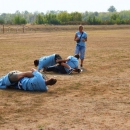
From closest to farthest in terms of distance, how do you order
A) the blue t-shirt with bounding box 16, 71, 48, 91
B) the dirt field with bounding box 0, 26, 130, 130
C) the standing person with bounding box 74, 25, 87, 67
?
the dirt field with bounding box 0, 26, 130, 130
the blue t-shirt with bounding box 16, 71, 48, 91
the standing person with bounding box 74, 25, 87, 67

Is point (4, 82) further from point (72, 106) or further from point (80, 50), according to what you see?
point (80, 50)

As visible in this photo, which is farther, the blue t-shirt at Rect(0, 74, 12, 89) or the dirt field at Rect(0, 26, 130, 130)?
the blue t-shirt at Rect(0, 74, 12, 89)

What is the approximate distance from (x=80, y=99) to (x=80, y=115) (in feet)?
4.85

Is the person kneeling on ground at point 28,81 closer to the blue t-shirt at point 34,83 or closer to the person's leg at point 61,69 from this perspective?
the blue t-shirt at point 34,83

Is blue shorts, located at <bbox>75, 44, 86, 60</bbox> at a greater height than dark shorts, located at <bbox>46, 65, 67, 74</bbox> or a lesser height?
greater

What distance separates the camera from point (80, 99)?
363 inches

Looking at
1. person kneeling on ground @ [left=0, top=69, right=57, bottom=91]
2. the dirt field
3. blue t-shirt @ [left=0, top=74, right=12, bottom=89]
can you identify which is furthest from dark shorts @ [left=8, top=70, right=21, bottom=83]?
the dirt field

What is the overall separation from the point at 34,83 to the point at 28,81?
0.52 ft

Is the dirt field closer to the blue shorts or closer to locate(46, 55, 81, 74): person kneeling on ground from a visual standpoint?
locate(46, 55, 81, 74): person kneeling on ground

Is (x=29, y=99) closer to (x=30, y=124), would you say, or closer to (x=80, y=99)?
(x=80, y=99)

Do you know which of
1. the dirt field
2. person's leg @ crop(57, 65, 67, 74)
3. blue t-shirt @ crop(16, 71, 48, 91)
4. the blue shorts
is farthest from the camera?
the blue shorts

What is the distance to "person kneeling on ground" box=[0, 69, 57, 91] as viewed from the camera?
9.84m

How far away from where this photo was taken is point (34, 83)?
9.91m

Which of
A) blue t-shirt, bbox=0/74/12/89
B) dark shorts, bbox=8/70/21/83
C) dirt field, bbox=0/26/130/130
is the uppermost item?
dark shorts, bbox=8/70/21/83
